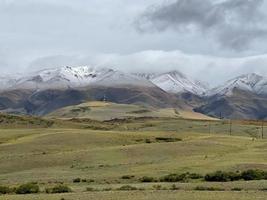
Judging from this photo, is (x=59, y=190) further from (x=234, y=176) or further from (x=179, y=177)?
(x=234, y=176)

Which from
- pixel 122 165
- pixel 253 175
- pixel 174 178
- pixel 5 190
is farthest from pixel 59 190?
pixel 122 165

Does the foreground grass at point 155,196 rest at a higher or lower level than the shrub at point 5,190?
higher

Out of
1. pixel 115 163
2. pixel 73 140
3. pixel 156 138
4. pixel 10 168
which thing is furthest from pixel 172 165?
pixel 156 138

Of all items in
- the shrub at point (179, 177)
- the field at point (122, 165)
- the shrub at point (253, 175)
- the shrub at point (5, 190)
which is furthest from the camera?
the shrub at point (179, 177)

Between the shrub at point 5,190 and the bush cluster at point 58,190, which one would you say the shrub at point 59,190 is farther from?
the shrub at point 5,190

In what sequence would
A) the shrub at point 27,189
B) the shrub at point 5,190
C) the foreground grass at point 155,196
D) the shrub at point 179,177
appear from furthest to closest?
the shrub at point 179,177
the shrub at point 5,190
the shrub at point 27,189
the foreground grass at point 155,196

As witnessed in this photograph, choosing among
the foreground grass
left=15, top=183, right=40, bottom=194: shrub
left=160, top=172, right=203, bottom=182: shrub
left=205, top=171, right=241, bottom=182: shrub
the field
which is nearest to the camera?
the foreground grass

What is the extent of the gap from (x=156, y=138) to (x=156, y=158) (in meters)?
44.5

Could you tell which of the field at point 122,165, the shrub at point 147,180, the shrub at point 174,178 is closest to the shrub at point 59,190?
the field at point 122,165

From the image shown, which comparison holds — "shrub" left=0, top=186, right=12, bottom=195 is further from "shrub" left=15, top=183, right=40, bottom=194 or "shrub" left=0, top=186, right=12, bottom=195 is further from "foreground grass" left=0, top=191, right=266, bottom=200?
"foreground grass" left=0, top=191, right=266, bottom=200

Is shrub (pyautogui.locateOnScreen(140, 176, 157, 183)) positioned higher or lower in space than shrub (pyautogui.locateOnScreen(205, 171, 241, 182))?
lower

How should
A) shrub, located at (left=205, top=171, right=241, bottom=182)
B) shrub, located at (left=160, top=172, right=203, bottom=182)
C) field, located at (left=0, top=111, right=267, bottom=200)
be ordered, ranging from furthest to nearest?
shrub, located at (left=160, top=172, right=203, bottom=182)
shrub, located at (left=205, top=171, right=241, bottom=182)
field, located at (left=0, top=111, right=267, bottom=200)

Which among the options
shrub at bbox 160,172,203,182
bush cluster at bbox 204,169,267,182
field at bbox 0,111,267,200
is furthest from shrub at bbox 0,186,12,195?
bush cluster at bbox 204,169,267,182

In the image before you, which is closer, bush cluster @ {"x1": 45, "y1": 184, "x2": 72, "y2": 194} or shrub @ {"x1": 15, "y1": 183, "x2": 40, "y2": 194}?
bush cluster @ {"x1": 45, "y1": 184, "x2": 72, "y2": 194}
